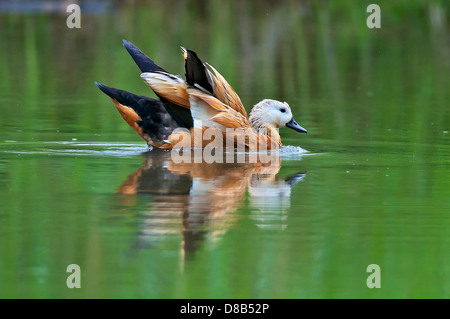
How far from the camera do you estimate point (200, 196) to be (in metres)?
8.28

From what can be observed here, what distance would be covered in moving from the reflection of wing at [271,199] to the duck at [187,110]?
156 centimetres

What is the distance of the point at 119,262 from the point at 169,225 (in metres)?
0.93

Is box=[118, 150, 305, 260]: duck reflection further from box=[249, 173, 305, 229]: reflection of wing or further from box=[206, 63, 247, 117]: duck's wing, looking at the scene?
box=[206, 63, 247, 117]: duck's wing

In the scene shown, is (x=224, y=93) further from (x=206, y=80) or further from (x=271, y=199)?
(x=271, y=199)

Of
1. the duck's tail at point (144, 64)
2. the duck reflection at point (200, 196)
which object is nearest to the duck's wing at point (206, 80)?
the duck's tail at point (144, 64)

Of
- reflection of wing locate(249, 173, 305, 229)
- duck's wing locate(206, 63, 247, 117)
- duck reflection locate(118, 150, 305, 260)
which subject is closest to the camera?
duck reflection locate(118, 150, 305, 260)

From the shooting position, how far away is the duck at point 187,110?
10898mm

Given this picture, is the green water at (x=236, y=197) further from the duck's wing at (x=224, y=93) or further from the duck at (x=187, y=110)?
the duck's wing at (x=224, y=93)

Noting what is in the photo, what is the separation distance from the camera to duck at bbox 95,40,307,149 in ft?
35.8

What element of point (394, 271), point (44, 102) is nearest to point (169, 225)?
point (394, 271)

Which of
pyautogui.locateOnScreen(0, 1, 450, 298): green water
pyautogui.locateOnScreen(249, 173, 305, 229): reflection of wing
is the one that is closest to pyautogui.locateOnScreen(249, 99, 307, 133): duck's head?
pyautogui.locateOnScreen(0, 1, 450, 298): green water

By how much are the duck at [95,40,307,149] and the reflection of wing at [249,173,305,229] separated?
156cm

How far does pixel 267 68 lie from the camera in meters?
21.2
